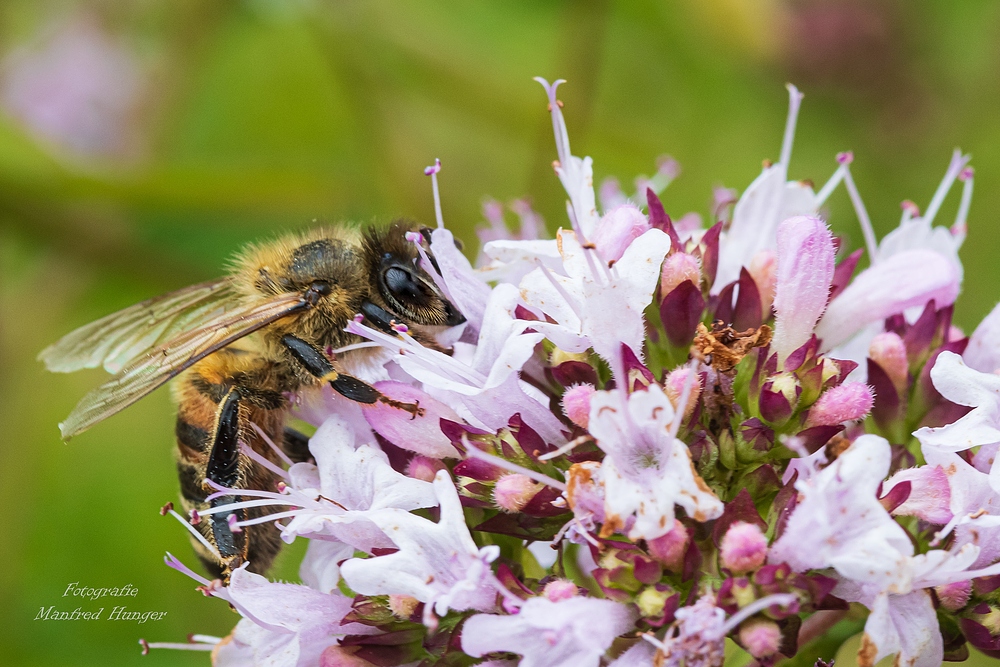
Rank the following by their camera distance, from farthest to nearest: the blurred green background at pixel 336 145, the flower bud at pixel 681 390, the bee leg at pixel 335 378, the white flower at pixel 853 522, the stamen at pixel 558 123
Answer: the blurred green background at pixel 336 145 < the stamen at pixel 558 123 < the bee leg at pixel 335 378 < the flower bud at pixel 681 390 < the white flower at pixel 853 522

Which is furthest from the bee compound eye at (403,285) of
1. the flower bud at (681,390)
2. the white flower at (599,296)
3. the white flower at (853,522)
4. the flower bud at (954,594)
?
the flower bud at (954,594)

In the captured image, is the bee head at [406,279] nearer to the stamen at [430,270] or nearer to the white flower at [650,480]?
the stamen at [430,270]

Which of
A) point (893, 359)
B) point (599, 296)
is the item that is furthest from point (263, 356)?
point (893, 359)

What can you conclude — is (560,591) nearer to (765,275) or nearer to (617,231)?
(617,231)

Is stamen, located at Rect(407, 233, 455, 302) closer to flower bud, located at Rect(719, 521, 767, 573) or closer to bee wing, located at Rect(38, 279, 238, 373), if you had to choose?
bee wing, located at Rect(38, 279, 238, 373)

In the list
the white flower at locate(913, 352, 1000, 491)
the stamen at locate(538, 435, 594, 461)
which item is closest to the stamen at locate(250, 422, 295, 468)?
the stamen at locate(538, 435, 594, 461)

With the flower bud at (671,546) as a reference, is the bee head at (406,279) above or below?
above

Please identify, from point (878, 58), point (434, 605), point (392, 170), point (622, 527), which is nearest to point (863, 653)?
point (622, 527)
